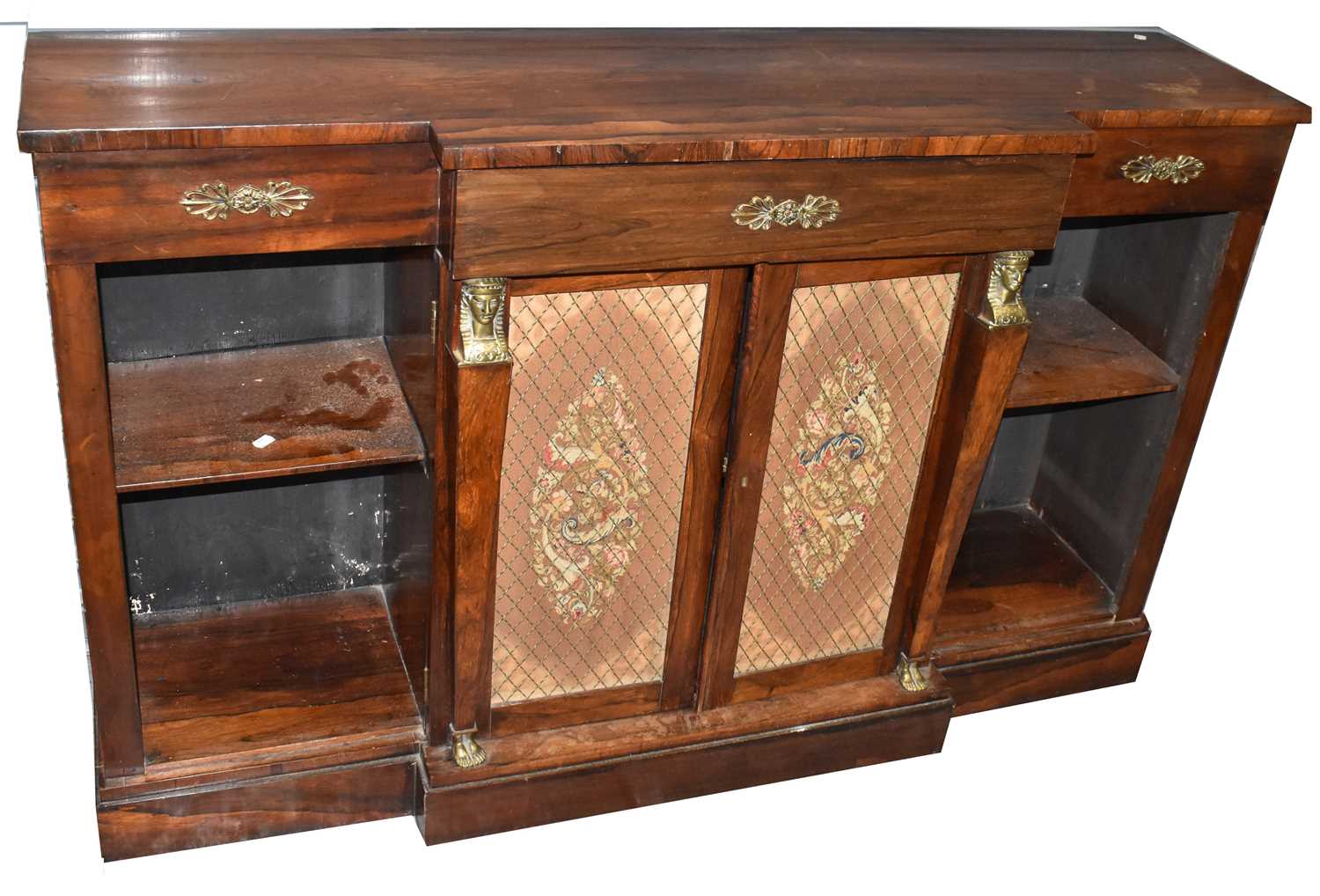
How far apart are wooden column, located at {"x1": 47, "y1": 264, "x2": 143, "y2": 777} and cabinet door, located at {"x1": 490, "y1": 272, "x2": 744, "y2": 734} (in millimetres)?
654

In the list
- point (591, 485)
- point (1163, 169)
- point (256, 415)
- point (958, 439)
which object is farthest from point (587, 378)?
point (1163, 169)

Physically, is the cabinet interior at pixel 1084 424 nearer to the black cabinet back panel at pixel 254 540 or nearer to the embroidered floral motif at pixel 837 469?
the embroidered floral motif at pixel 837 469

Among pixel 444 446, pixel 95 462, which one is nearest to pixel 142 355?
pixel 95 462

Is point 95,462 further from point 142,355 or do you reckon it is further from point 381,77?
point 381,77

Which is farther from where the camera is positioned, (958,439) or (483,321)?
(958,439)

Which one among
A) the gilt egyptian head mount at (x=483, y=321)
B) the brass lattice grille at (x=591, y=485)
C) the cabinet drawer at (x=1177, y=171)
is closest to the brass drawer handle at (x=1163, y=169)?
the cabinet drawer at (x=1177, y=171)

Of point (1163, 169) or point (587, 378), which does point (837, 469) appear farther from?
point (1163, 169)

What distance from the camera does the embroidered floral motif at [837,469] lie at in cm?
293

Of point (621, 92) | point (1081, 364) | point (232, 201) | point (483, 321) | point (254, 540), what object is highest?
point (621, 92)

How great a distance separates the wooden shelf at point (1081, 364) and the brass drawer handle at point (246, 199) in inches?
57.4

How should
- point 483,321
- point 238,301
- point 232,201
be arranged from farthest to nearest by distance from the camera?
point 238,301 → point 483,321 → point 232,201

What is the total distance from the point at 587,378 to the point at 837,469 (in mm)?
569

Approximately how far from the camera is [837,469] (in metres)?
3.03

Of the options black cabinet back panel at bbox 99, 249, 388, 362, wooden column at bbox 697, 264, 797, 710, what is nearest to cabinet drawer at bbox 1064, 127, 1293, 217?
wooden column at bbox 697, 264, 797, 710
